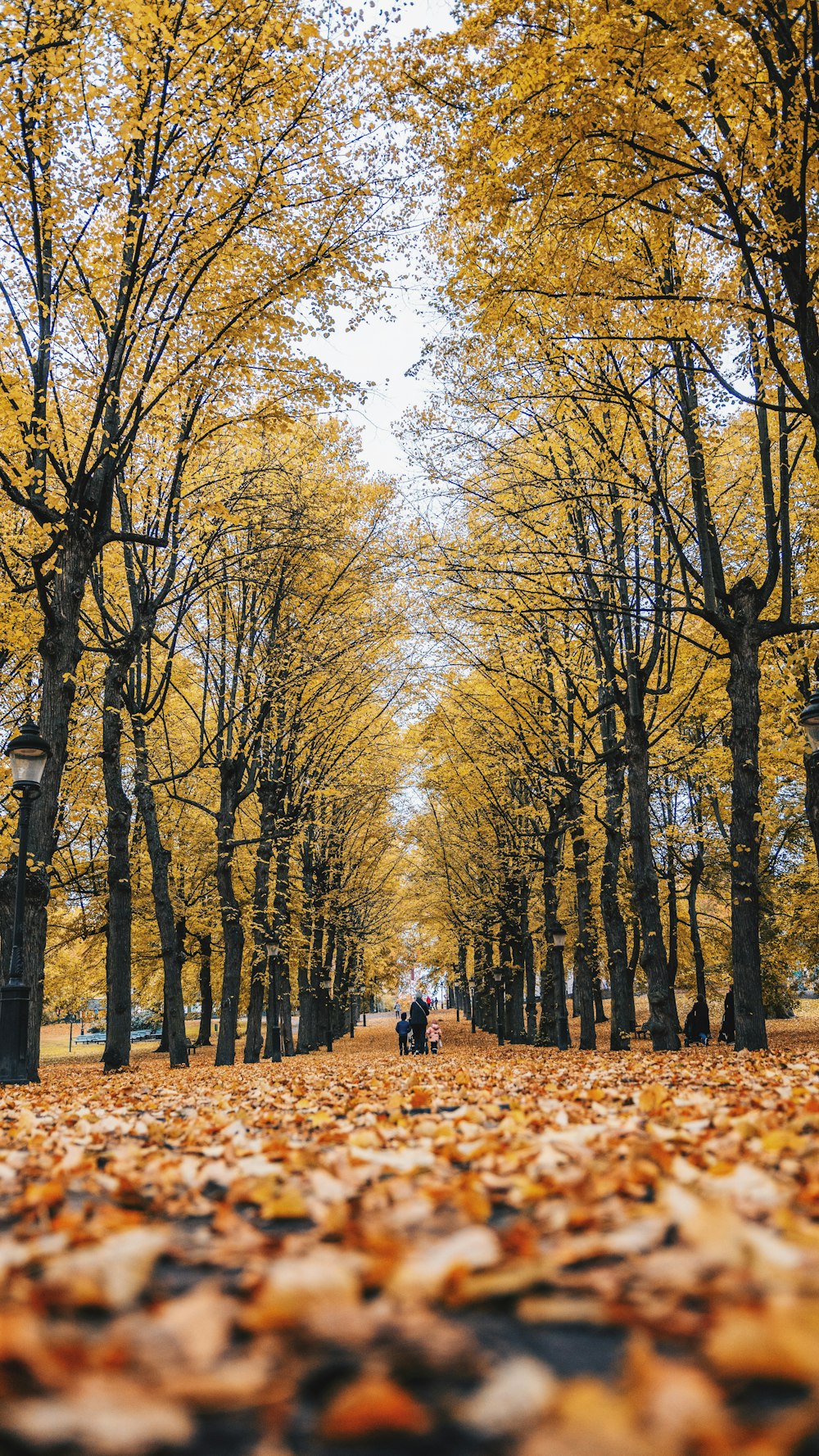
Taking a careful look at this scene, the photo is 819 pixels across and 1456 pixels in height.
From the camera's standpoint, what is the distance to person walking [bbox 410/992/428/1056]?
19.9m

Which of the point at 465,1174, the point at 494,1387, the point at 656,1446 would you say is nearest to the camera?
the point at 656,1446

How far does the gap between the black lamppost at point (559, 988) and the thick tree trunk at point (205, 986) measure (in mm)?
15913

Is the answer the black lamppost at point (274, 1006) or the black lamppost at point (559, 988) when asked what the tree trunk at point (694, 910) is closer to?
the black lamppost at point (559, 988)

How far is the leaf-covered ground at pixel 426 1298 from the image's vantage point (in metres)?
1.06

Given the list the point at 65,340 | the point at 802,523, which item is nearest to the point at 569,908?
the point at 802,523

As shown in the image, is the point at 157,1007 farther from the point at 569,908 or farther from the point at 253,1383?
the point at 253,1383

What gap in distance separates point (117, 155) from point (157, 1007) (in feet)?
102

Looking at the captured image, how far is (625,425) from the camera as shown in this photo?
38.6ft

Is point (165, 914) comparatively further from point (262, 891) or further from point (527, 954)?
point (527, 954)

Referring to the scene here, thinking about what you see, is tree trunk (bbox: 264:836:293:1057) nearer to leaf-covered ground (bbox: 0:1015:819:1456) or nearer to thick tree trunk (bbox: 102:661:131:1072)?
thick tree trunk (bbox: 102:661:131:1072)

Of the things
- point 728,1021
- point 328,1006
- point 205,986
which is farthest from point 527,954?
point 205,986

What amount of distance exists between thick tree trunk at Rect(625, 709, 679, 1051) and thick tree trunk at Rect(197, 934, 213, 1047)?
68.3 ft

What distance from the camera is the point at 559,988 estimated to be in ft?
55.8

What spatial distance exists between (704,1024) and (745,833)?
33.6ft
